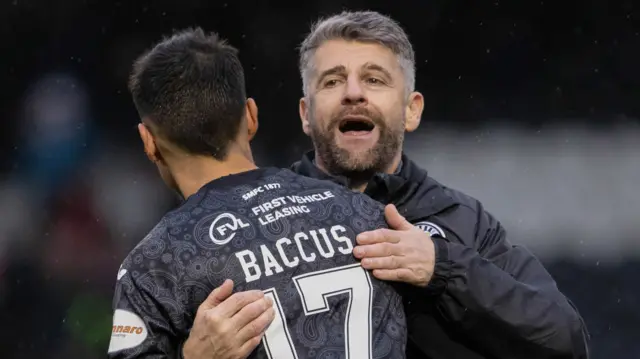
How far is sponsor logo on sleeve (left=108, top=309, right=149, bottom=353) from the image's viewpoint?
2.41 meters

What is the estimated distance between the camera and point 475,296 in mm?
2797

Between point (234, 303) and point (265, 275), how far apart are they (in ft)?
0.36

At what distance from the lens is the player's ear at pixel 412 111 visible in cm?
356

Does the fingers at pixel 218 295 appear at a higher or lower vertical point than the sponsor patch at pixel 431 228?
higher

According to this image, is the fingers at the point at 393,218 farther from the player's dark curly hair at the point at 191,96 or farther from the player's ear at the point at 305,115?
the player's ear at the point at 305,115

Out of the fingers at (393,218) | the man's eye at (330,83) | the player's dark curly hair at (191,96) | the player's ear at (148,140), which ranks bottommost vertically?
the fingers at (393,218)

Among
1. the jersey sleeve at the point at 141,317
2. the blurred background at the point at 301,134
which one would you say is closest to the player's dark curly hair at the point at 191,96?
the jersey sleeve at the point at 141,317

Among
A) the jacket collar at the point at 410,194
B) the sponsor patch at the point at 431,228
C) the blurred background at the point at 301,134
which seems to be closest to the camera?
the sponsor patch at the point at 431,228

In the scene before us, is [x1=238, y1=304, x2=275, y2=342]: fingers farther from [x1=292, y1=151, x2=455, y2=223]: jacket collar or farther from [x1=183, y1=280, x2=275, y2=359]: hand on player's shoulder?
[x1=292, y1=151, x2=455, y2=223]: jacket collar

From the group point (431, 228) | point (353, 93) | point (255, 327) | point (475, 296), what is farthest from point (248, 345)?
point (353, 93)

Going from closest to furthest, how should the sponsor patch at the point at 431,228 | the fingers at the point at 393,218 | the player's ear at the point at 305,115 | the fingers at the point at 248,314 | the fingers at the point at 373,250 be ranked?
the fingers at the point at 248,314
the fingers at the point at 373,250
the fingers at the point at 393,218
the sponsor patch at the point at 431,228
the player's ear at the point at 305,115

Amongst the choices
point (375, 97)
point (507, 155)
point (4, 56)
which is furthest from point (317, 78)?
point (4, 56)

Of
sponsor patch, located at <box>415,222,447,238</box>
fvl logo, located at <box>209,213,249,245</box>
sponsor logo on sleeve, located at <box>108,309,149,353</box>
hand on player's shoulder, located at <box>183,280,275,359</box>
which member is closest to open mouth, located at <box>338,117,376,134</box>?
sponsor patch, located at <box>415,222,447,238</box>

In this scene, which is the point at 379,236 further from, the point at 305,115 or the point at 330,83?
the point at 305,115
